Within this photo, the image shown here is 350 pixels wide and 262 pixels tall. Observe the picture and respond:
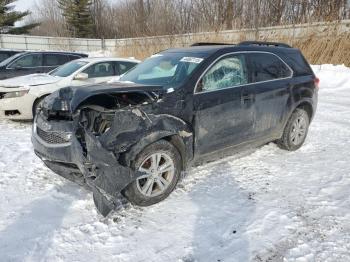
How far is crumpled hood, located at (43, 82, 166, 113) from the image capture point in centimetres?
370

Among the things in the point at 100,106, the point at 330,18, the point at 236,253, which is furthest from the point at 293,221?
the point at 330,18

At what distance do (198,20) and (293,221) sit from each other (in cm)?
2342

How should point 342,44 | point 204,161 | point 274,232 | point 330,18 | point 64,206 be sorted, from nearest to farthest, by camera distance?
point 274,232, point 64,206, point 204,161, point 342,44, point 330,18

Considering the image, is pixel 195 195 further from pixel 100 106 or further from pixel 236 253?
pixel 100 106

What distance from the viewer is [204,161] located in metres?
4.44

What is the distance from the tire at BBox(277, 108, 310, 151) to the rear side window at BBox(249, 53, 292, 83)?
72 centimetres

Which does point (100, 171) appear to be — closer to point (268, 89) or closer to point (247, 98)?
point (247, 98)

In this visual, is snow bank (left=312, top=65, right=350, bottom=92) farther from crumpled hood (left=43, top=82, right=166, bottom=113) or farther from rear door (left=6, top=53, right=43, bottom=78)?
crumpled hood (left=43, top=82, right=166, bottom=113)

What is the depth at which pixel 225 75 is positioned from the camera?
4.58m

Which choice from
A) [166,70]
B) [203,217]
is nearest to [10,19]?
[166,70]

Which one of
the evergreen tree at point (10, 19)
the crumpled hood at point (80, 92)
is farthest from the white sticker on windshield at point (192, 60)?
the evergreen tree at point (10, 19)

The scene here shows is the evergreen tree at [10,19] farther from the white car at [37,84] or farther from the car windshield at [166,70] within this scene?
the car windshield at [166,70]

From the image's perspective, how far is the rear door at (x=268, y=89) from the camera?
16.0ft

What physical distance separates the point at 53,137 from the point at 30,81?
14.4 feet
